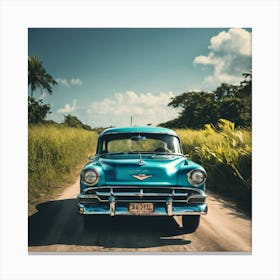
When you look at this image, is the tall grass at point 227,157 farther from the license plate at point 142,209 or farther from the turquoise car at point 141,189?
the license plate at point 142,209

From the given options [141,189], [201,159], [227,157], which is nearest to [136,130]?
[141,189]

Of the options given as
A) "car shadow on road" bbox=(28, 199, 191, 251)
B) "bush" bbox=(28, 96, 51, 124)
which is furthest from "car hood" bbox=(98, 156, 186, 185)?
"bush" bbox=(28, 96, 51, 124)

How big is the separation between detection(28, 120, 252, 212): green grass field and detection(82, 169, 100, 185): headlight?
1.54 m

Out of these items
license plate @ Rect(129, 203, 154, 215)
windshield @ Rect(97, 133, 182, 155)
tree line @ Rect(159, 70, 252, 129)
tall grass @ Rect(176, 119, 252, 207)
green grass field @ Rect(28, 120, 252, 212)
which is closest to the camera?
license plate @ Rect(129, 203, 154, 215)

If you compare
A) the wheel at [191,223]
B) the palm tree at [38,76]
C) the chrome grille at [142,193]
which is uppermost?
the palm tree at [38,76]

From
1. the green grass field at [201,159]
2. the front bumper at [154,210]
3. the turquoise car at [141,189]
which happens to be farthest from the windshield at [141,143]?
the green grass field at [201,159]

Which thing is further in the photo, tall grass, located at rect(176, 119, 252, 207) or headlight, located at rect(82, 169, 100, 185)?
tall grass, located at rect(176, 119, 252, 207)

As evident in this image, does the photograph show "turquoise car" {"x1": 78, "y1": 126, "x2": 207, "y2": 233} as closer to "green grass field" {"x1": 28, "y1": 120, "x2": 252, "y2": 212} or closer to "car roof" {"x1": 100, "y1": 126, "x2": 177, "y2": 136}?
"car roof" {"x1": 100, "y1": 126, "x2": 177, "y2": 136}

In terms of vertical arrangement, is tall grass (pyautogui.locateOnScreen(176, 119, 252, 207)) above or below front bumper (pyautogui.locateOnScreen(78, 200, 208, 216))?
above

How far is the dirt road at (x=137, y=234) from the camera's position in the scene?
11.4 ft

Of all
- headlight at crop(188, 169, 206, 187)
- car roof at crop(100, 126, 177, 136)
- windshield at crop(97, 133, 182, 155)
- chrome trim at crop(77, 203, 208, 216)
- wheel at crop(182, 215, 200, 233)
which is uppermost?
car roof at crop(100, 126, 177, 136)

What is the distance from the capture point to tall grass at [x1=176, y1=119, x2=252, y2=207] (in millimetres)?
5281
